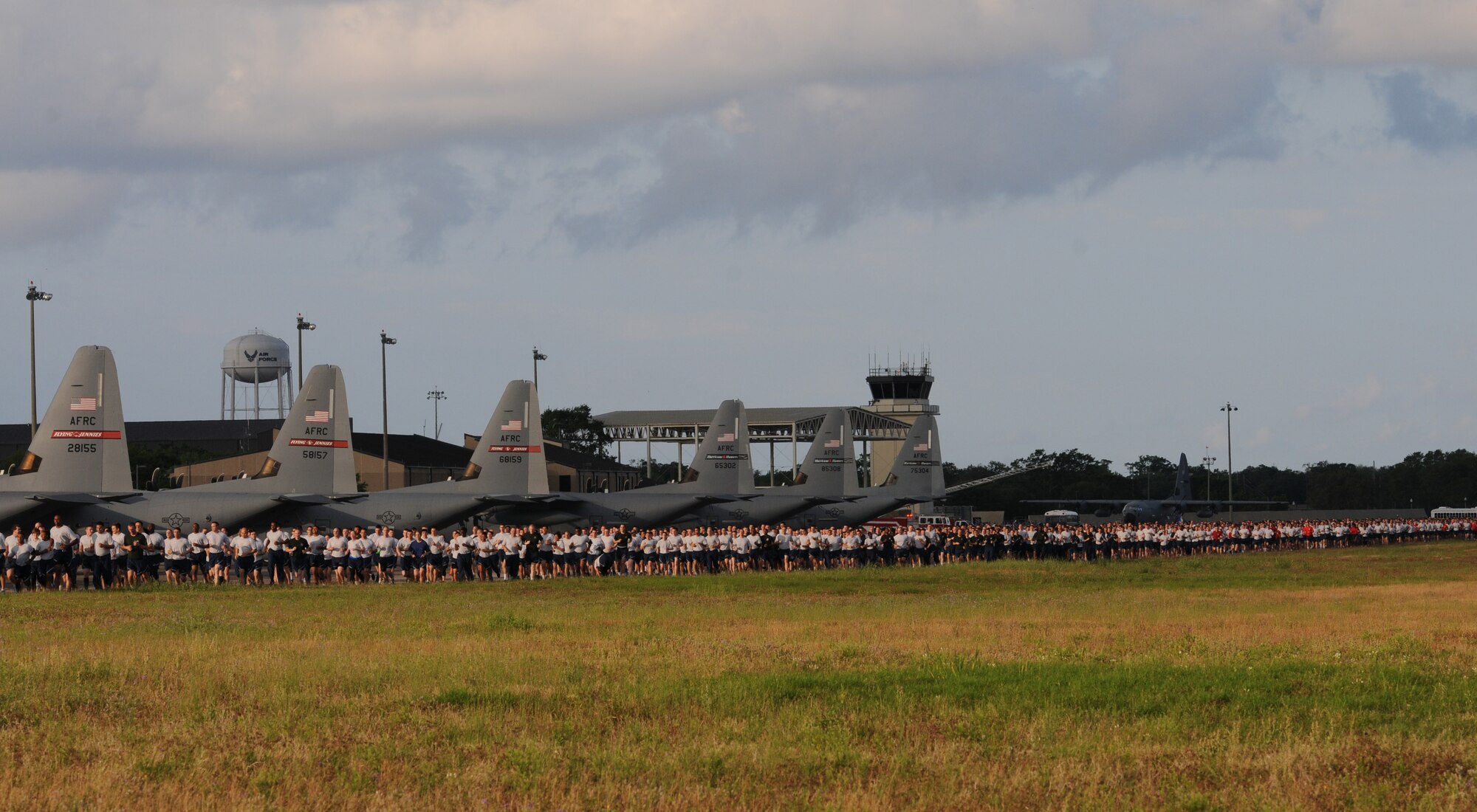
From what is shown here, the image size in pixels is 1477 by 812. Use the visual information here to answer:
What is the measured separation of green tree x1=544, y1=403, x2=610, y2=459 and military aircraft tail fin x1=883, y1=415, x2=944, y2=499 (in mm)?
53688

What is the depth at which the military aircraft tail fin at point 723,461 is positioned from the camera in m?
58.9

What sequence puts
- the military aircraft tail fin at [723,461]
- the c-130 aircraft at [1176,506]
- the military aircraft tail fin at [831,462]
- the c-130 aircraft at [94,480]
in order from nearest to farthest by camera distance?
the c-130 aircraft at [94,480]
the military aircraft tail fin at [723,461]
the military aircraft tail fin at [831,462]
the c-130 aircraft at [1176,506]

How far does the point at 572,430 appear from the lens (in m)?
124

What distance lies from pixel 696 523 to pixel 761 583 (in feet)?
78.6

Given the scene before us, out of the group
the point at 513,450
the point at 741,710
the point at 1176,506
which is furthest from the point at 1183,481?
the point at 741,710

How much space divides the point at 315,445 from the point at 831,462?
28636 millimetres

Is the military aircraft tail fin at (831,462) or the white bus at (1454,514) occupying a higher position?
the military aircraft tail fin at (831,462)

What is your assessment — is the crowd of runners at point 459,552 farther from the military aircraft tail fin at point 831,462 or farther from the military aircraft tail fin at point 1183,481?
the military aircraft tail fin at point 1183,481

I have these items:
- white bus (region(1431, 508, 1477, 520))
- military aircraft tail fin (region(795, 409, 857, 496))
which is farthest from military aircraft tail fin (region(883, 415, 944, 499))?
white bus (region(1431, 508, 1477, 520))

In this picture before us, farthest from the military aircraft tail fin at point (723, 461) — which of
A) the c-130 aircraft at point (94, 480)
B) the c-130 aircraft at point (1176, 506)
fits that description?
the c-130 aircraft at point (1176, 506)

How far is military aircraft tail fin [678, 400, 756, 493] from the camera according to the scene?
58.9 meters

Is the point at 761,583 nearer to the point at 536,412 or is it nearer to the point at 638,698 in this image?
the point at 536,412

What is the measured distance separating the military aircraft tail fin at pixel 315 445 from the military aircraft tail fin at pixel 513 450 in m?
5.34

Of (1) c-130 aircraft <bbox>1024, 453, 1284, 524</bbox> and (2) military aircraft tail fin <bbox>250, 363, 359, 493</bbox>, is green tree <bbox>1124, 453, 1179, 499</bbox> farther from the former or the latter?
(2) military aircraft tail fin <bbox>250, 363, 359, 493</bbox>
